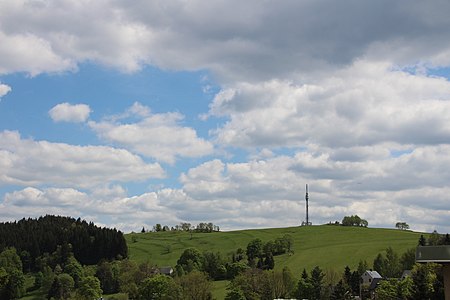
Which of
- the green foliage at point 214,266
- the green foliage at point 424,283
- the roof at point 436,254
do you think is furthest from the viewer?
the green foliage at point 214,266

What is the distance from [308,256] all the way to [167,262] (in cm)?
A: 4661

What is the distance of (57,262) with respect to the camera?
19925 cm

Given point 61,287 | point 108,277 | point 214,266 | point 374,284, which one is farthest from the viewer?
point 214,266

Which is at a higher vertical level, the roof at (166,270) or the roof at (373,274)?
the roof at (373,274)

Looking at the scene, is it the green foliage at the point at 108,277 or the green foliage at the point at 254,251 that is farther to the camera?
the green foliage at the point at 254,251

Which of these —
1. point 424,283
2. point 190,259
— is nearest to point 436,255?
point 424,283

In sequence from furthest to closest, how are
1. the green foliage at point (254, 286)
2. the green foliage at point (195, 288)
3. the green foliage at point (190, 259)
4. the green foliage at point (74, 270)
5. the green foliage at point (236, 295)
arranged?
the green foliage at point (190, 259)
the green foliage at point (74, 270)
the green foliage at point (254, 286)
the green foliage at point (195, 288)
the green foliage at point (236, 295)

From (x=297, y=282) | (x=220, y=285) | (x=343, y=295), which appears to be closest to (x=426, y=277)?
(x=343, y=295)

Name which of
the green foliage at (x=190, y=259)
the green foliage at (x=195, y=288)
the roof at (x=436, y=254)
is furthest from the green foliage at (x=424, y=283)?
the green foliage at (x=190, y=259)

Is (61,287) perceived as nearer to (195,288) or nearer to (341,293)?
(195,288)

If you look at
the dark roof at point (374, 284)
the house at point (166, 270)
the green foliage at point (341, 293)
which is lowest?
the green foliage at point (341, 293)

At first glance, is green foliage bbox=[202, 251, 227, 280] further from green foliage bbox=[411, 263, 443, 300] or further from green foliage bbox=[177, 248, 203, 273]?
green foliage bbox=[411, 263, 443, 300]

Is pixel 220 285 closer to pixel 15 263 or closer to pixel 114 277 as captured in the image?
pixel 114 277

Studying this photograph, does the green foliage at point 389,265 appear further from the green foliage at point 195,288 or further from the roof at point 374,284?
the green foliage at point 195,288
